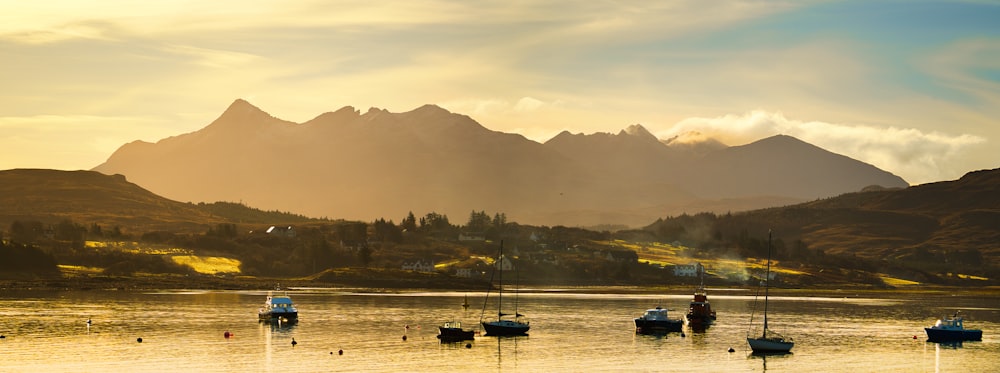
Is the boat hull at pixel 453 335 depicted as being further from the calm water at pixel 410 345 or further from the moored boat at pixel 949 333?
the moored boat at pixel 949 333

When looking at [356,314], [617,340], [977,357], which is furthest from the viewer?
[356,314]

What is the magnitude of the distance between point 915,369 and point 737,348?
21.7 metres

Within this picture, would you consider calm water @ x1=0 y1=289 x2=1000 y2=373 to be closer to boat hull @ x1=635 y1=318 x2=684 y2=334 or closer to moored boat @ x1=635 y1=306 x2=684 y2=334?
boat hull @ x1=635 y1=318 x2=684 y2=334

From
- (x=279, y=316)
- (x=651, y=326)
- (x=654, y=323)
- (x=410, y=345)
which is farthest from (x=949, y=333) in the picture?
(x=279, y=316)

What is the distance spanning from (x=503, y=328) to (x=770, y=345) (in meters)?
29.3

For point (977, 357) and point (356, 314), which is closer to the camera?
point (977, 357)

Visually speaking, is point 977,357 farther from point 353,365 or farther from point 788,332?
point 353,365

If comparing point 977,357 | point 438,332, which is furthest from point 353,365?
point 977,357

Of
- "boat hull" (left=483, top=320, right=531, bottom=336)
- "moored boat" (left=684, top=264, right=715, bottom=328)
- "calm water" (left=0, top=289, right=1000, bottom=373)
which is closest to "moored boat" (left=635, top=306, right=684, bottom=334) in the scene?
"calm water" (left=0, top=289, right=1000, bottom=373)

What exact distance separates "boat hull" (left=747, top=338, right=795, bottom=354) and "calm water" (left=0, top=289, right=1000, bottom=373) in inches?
68.8

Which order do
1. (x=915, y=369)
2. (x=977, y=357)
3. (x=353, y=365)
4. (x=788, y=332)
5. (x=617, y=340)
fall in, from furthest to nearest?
(x=788, y=332)
(x=617, y=340)
(x=977, y=357)
(x=915, y=369)
(x=353, y=365)

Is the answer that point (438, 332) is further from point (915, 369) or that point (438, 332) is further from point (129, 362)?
point (915, 369)

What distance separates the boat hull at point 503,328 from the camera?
449 ft

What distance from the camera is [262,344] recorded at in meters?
126
